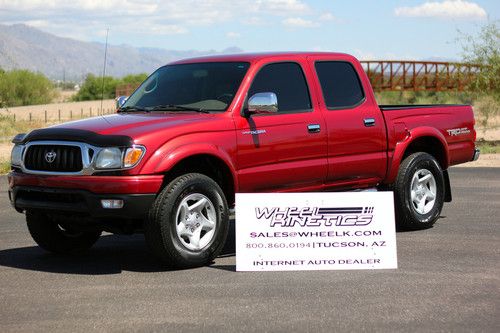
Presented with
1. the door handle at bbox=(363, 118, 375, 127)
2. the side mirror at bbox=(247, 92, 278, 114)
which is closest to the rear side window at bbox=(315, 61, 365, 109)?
the door handle at bbox=(363, 118, 375, 127)

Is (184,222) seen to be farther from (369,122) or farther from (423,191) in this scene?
(423,191)

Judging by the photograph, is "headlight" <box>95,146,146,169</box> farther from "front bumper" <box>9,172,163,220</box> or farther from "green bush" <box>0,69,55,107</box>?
"green bush" <box>0,69,55,107</box>

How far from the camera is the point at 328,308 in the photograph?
772 centimetres

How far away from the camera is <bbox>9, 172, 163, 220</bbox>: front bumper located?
29.7 ft

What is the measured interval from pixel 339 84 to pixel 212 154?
2238 mm

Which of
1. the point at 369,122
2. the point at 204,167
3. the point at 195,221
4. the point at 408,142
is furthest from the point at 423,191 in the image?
the point at 195,221

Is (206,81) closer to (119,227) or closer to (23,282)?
(119,227)

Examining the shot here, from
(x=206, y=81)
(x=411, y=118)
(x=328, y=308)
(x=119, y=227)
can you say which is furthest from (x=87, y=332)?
(x=411, y=118)

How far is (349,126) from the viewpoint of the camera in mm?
10953

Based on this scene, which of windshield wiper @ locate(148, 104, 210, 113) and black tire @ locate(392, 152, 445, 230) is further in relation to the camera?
black tire @ locate(392, 152, 445, 230)

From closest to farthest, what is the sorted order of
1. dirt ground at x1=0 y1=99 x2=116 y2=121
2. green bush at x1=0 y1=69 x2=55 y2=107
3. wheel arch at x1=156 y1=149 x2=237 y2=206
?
wheel arch at x1=156 y1=149 x2=237 y2=206
dirt ground at x1=0 y1=99 x2=116 y2=121
green bush at x1=0 y1=69 x2=55 y2=107

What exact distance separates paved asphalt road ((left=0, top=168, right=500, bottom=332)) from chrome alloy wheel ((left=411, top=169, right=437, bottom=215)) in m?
0.81

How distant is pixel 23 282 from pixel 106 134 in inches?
58.6

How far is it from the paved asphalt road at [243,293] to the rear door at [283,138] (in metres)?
0.93
